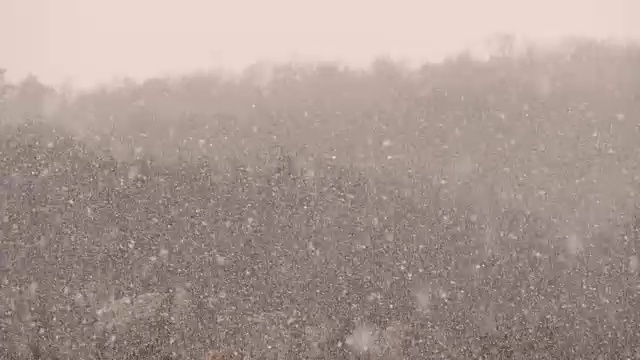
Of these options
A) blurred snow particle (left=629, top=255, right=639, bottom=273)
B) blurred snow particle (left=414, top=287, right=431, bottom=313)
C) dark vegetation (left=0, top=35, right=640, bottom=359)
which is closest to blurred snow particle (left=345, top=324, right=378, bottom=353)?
dark vegetation (left=0, top=35, right=640, bottom=359)

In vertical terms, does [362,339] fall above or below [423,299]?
below

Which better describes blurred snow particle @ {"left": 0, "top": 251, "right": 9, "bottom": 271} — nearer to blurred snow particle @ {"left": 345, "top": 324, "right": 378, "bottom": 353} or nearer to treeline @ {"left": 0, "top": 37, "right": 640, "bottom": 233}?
treeline @ {"left": 0, "top": 37, "right": 640, "bottom": 233}

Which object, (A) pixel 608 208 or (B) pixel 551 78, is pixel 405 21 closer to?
(B) pixel 551 78

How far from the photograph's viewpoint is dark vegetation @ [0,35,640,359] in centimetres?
1098

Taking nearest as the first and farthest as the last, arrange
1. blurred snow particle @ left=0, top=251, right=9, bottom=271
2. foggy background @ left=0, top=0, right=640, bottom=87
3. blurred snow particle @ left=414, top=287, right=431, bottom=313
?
1. blurred snow particle @ left=414, top=287, right=431, bottom=313
2. blurred snow particle @ left=0, top=251, right=9, bottom=271
3. foggy background @ left=0, top=0, right=640, bottom=87

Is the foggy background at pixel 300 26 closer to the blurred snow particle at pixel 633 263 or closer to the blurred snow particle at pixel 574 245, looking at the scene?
the blurred snow particle at pixel 574 245

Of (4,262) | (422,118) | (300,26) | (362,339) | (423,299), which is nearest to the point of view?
(362,339)

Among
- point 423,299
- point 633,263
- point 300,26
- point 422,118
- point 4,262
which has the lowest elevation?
point 423,299

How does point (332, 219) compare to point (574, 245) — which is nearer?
point (574, 245)

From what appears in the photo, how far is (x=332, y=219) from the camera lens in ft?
40.5

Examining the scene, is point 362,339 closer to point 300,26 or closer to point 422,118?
point 422,118

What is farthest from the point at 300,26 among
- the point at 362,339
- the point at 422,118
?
the point at 362,339

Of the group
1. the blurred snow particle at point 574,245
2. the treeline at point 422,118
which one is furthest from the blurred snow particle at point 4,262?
the blurred snow particle at point 574,245

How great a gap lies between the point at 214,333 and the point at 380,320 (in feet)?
10.2
